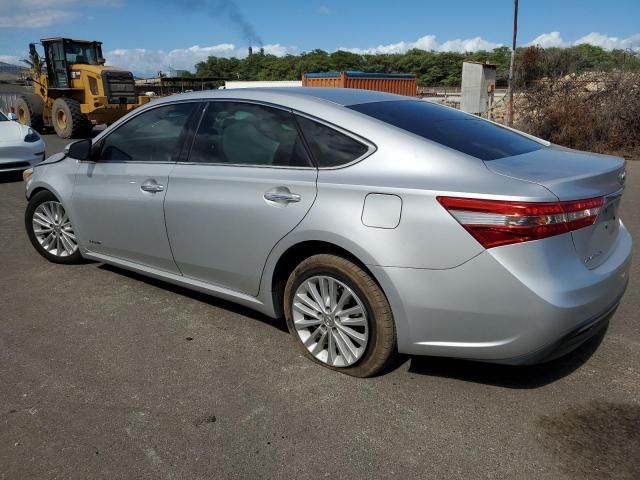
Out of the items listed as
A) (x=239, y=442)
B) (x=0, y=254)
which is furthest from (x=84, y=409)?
(x=0, y=254)

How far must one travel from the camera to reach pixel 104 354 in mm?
3539

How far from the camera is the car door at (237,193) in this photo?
10.7ft

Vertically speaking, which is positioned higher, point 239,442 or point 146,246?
point 146,246

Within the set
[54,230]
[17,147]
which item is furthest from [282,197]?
[17,147]

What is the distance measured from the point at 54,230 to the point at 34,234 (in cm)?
31

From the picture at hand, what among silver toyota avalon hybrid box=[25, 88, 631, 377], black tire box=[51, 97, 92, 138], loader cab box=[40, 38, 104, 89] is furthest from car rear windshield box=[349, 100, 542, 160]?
loader cab box=[40, 38, 104, 89]

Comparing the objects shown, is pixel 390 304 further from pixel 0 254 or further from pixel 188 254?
pixel 0 254

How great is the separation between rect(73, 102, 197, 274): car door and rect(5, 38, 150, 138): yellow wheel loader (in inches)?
546

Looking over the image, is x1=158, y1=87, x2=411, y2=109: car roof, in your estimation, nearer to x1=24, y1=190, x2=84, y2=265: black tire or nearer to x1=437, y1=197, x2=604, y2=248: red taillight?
x1=437, y1=197, x2=604, y2=248: red taillight

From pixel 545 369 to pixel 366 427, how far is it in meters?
1.23

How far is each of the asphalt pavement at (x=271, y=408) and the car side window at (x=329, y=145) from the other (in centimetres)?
123

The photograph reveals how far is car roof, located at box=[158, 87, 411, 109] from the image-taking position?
11.3ft

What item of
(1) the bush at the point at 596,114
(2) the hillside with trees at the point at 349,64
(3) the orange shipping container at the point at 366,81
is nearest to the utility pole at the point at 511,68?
(1) the bush at the point at 596,114

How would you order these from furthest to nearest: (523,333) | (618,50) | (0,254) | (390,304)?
(618,50), (0,254), (390,304), (523,333)
